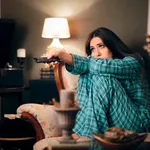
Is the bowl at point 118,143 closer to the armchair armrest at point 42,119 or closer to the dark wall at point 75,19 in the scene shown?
the armchair armrest at point 42,119

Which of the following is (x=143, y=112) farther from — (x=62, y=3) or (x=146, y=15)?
(x=62, y=3)

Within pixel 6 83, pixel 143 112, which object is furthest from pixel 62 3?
pixel 143 112

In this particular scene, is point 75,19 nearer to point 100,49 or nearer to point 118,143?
point 100,49

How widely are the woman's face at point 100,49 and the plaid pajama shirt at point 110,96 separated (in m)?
0.18

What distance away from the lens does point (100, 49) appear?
1992 millimetres

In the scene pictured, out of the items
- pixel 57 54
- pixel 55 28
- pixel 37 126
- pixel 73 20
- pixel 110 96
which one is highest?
pixel 73 20

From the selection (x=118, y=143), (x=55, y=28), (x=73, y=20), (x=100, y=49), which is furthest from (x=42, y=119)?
(x=73, y=20)

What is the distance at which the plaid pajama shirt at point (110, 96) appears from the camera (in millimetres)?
1564

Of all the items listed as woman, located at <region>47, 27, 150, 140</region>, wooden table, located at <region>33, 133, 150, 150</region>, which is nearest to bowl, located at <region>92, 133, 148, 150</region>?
wooden table, located at <region>33, 133, 150, 150</region>

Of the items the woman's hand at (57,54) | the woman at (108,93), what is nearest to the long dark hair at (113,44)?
the woman at (108,93)

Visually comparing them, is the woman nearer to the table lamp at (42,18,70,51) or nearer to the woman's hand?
the woman's hand

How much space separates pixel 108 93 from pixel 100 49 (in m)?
0.46

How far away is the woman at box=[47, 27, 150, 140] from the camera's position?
5.14 feet

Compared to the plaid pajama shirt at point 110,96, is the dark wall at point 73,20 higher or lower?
higher
